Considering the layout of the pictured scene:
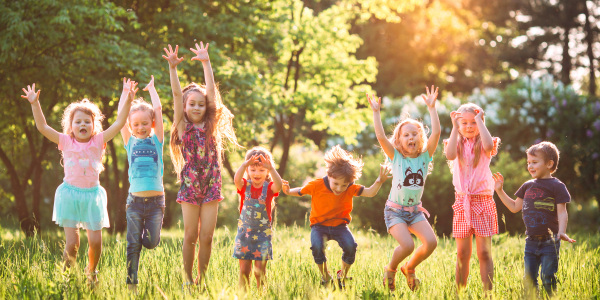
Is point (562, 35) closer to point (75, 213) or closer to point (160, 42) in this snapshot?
point (160, 42)

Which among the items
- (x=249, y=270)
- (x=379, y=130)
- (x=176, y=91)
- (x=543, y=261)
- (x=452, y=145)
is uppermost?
(x=176, y=91)

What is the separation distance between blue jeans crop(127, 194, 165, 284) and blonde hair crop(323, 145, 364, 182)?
154cm

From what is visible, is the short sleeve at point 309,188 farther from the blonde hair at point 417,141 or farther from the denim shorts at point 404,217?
the blonde hair at point 417,141

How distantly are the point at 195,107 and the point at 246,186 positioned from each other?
84 cm

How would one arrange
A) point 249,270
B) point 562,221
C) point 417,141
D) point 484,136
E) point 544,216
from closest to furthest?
point 562,221
point 544,216
point 484,136
point 249,270
point 417,141

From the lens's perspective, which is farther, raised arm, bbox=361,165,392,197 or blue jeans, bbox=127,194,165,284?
raised arm, bbox=361,165,392,197

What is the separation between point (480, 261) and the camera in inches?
182

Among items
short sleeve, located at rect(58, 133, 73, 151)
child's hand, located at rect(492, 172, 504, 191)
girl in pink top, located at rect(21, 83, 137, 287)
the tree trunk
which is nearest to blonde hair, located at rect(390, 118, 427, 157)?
child's hand, located at rect(492, 172, 504, 191)

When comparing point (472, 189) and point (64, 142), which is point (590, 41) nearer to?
point (472, 189)

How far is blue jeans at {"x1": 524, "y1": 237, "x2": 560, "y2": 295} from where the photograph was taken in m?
4.12


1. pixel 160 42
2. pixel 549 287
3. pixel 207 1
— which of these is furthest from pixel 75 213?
pixel 207 1

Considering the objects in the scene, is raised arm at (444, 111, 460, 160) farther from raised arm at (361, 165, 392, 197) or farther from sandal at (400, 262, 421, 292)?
sandal at (400, 262, 421, 292)

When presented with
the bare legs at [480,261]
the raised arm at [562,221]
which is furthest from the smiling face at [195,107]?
the raised arm at [562,221]

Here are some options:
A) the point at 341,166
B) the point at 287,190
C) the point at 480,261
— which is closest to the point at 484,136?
the point at 480,261
